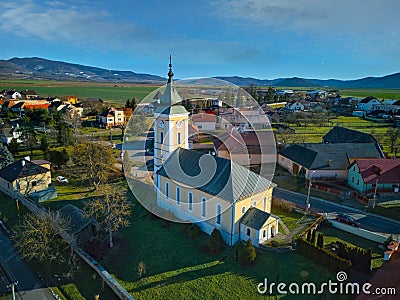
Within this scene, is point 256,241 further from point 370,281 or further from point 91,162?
point 91,162

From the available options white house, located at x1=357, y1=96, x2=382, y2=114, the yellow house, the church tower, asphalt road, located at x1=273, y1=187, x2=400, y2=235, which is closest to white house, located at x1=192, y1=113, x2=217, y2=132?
asphalt road, located at x1=273, y1=187, x2=400, y2=235

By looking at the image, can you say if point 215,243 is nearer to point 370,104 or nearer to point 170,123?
point 170,123

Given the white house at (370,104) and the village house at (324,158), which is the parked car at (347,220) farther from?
the white house at (370,104)

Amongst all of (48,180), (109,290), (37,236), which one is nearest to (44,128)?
(48,180)

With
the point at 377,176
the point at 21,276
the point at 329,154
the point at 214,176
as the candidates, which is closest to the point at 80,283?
the point at 21,276

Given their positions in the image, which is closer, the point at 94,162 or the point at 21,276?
the point at 21,276

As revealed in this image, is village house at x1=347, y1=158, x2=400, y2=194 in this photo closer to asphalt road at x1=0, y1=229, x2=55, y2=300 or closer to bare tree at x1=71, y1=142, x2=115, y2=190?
bare tree at x1=71, y1=142, x2=115, y2=190
